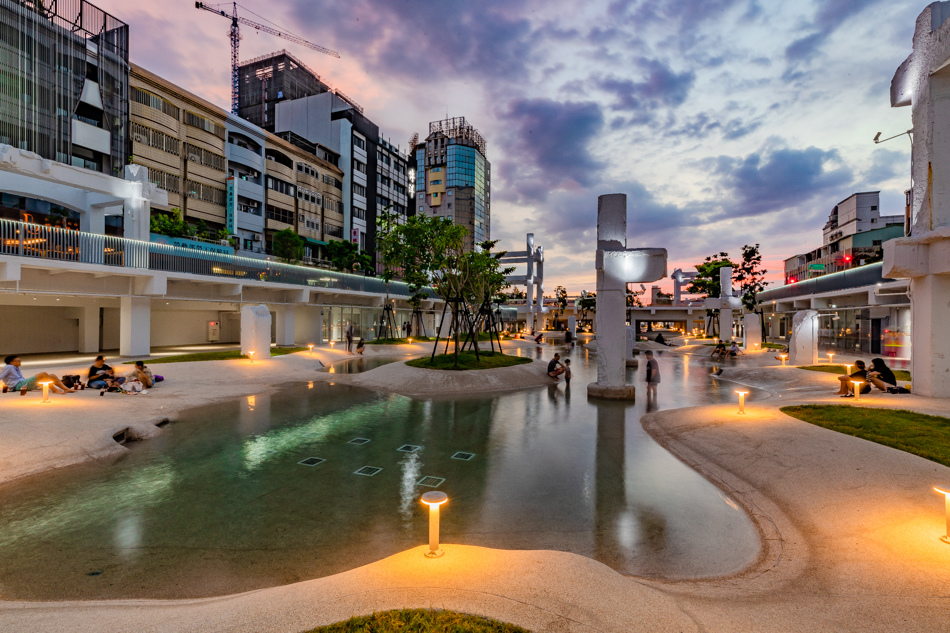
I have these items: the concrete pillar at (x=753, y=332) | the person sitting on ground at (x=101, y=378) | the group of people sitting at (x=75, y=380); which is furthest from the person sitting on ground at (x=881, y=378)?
the person sitting on ground at (x=101, y=378)

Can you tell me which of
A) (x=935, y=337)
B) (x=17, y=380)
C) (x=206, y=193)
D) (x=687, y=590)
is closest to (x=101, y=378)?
(x=17, y=380)

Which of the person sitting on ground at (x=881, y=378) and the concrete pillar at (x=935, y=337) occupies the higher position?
the concrete pillar at (x=935, y=337)

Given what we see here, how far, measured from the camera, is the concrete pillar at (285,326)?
36.6 meters

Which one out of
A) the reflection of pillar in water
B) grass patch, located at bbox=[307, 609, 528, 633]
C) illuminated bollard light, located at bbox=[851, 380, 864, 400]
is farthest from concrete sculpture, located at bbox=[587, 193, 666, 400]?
grass patch, located at bbox=[307, 609, 528, 633]

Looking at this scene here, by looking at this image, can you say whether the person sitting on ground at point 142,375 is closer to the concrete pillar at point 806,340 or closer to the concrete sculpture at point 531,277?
the concrete pillar at point 806,340

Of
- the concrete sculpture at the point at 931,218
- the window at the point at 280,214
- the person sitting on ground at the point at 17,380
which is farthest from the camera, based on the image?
the window at the point at 280,214

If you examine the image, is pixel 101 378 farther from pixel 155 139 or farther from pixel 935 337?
pixel 155 139

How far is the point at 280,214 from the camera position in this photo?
6200 cm

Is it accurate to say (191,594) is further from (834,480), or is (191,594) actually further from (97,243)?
(97,243)

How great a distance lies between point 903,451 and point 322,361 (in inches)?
1125

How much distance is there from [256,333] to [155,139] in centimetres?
3603

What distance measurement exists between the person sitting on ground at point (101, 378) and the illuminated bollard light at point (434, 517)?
57.3 ft

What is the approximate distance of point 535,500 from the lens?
25.5 ft

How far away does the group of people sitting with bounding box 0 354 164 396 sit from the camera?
14.7 m
